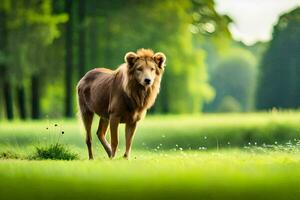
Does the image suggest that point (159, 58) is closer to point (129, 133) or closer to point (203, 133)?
point (129, 133)

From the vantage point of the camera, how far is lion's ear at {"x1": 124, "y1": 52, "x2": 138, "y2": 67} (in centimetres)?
1147

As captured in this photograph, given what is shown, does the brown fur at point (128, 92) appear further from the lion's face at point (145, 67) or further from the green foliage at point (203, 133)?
the green foliage at point (203, 133)

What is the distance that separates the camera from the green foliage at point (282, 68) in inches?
1366

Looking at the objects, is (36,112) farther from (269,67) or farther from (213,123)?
(269,67)

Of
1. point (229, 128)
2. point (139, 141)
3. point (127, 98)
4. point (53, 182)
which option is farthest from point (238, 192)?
point (229, 128)

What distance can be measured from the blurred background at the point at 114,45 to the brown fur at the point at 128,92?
13.3 m

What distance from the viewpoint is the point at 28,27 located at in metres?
26.4

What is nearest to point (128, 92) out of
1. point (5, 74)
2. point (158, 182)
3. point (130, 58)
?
point (130, 58)

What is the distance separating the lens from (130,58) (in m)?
11.5

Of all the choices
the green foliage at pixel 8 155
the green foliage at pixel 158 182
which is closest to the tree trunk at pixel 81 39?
the green foliage at pixel 8 155

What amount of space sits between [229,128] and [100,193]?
11.7 meters

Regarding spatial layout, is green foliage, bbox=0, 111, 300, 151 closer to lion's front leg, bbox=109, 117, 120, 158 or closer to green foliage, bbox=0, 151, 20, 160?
green foliage, bbox=0, 151, 20, 160

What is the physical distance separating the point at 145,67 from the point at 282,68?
25629 mm

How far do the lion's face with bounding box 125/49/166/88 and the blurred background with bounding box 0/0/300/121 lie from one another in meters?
14.8
